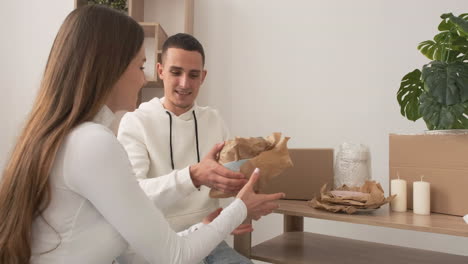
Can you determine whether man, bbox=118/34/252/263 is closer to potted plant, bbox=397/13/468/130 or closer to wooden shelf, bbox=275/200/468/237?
wooden shelf, bbox=275/200/468/237

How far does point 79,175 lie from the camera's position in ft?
2.48

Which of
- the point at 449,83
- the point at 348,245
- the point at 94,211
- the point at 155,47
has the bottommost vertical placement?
the point at 348,245

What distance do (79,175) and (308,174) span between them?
108 centimetres

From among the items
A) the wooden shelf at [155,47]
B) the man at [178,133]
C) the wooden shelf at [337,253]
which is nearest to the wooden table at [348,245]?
the wooden shelf at [337,253]

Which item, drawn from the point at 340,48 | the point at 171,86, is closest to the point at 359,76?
the point at 340,48

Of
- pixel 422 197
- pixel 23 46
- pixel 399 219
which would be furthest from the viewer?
pixel 23 46

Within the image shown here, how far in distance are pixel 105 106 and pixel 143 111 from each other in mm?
694

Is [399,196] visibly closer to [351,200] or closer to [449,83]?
[351,200]

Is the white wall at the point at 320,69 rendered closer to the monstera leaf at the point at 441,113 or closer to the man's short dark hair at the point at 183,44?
the monstera leaf at the point at 441,113

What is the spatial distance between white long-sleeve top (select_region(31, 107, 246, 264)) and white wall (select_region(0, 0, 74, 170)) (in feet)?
6.69

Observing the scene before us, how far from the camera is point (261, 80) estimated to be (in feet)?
7.79

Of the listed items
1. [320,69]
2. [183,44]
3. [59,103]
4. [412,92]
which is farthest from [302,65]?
[59,103]

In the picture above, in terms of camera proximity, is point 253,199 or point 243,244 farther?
point 243,244

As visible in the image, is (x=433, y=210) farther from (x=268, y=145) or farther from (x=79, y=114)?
(x=79, y=114)
